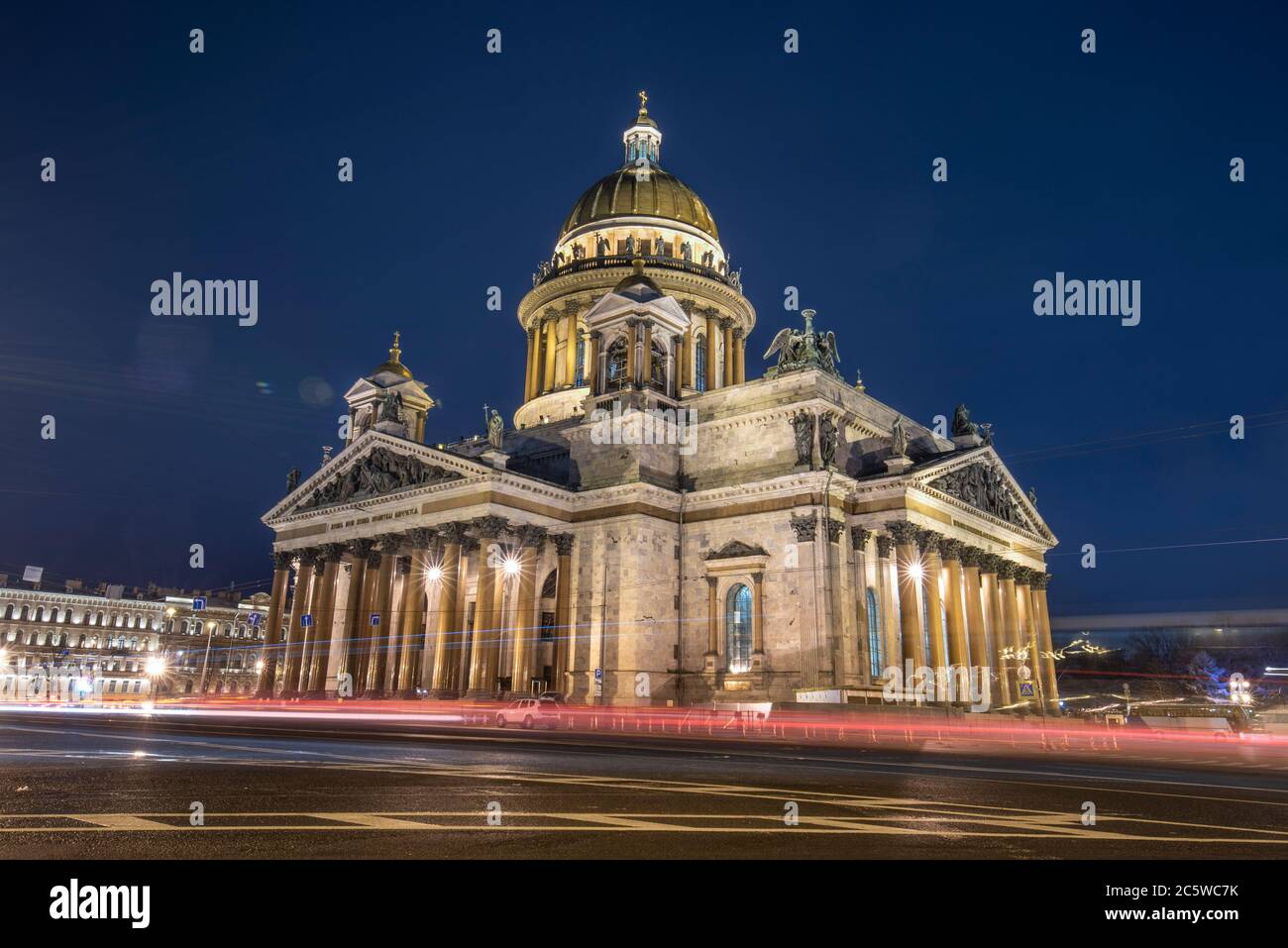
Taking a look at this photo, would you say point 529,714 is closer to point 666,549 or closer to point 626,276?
point 666,549

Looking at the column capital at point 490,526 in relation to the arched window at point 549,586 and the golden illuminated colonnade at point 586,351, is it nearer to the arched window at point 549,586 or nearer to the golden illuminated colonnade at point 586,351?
the arched window at point 549,586

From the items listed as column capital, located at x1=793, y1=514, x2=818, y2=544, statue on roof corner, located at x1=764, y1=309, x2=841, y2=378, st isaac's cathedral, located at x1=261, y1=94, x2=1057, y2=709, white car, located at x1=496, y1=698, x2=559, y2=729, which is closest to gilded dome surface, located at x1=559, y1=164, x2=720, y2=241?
st isaac's cathedral, located at x1=261, y1=94, x2=1057, y2=709

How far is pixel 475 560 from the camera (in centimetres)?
4700

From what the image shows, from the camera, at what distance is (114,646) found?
338 ft

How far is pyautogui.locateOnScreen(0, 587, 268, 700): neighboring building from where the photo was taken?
95.1 meters

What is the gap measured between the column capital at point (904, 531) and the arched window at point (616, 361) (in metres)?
17.3

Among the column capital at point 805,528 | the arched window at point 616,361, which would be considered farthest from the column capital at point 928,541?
the arched window at point 616,361

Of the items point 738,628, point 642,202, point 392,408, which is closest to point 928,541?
point 738,628

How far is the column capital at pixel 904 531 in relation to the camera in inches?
1667

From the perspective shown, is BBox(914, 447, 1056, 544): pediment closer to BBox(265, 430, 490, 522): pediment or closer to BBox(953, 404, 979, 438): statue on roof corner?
BBox(953, 404, 979, 438): statue on roof corner

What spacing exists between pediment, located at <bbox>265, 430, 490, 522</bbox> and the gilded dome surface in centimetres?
2713

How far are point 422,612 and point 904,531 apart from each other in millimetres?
24361

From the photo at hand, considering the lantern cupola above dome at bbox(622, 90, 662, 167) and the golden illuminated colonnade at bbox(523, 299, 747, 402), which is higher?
the lantern cupola above dome at bbox(622, 90, 662, 167)
